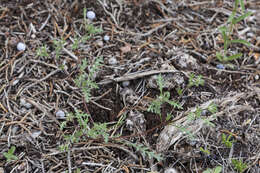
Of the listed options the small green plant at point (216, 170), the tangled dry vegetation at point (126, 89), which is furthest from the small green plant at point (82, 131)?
Result: the small green plant at point (216, 170)

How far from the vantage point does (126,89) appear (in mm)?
2109

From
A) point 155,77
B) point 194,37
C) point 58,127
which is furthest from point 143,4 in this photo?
point 58,127

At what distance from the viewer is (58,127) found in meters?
1.92

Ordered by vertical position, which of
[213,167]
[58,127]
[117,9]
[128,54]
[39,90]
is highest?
[117,9]

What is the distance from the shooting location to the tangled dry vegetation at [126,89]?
5.95ft

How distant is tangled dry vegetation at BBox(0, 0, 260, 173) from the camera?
1.81 metres

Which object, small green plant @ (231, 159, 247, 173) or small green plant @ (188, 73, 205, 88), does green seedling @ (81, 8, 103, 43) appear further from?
small green plant @ (231, 159, 247, 173)

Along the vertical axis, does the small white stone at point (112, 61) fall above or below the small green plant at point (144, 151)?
above

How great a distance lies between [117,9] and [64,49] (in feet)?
2.20

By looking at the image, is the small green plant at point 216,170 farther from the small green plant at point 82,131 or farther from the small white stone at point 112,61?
the small white stone at point 112,61

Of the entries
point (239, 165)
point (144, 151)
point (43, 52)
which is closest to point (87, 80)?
point (43, 52)

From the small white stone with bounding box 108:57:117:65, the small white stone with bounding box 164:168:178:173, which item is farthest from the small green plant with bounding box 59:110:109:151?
the small white stone with bounding box 108:57:117:65

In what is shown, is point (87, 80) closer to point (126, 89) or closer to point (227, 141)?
point (126, 89)

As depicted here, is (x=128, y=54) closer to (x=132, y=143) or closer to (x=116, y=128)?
(x=116, y=128)
